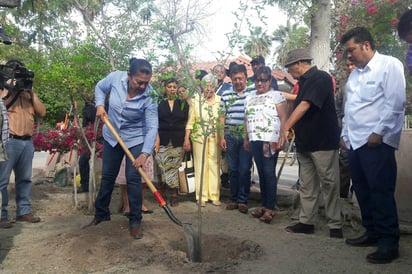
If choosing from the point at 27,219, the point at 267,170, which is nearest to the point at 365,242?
the point at 267,170

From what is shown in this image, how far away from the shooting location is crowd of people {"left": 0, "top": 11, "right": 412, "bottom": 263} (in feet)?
13.2

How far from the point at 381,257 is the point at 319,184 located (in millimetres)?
1380

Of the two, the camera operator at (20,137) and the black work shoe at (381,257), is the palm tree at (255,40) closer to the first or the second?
the black work shoe at (381,257)

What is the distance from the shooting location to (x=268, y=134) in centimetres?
571

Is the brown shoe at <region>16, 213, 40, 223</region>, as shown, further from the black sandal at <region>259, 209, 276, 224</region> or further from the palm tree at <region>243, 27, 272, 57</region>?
the palm tree at <region>243, 27, 272, 57</region>

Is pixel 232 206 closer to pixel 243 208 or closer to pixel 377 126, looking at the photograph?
pixel 243 208

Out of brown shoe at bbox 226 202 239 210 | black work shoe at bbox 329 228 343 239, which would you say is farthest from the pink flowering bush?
black work shoe at bbox 329 228 343 239

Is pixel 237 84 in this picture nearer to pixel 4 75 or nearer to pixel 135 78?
pixel 135 78

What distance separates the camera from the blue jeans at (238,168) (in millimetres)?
6293

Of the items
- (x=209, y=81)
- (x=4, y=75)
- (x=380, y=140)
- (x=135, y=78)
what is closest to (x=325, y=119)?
(x=380, y=140)

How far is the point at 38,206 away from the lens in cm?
686

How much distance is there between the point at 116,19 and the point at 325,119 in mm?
3459

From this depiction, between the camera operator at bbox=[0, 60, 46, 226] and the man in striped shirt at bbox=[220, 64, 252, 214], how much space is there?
2.43m

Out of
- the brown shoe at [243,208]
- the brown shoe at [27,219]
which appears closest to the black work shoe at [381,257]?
→ the brown shoe at [243,208]
